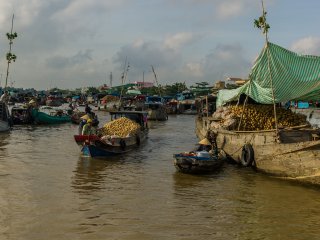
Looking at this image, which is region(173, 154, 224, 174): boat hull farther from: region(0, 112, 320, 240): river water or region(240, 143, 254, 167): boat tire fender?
region(240, 143, 254, 167): boat tire fender

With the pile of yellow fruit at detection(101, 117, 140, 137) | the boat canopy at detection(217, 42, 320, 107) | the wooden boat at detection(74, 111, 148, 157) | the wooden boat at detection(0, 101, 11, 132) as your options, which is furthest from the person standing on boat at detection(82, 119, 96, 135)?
the wooden boat at detection(0, 101, 11, 132)

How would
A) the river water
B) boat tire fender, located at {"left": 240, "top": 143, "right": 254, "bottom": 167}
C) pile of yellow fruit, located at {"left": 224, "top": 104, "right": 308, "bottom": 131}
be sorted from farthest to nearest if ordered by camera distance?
pile of yellow fruit, located at {"left": 224, "top": 104, "right": 308, "bottom": 131}, boat tire fender, located at {"left": 240, "top": 143, "right": 254, "bottom": 167}, the river water

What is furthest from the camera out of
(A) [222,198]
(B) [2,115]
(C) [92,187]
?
(B) [2,115]

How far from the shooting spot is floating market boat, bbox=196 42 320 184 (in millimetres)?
11242

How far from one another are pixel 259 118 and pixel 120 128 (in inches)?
248

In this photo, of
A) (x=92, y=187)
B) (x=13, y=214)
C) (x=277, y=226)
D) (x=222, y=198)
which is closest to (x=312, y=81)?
(x=222, y=198)

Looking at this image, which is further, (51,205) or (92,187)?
(92,187)

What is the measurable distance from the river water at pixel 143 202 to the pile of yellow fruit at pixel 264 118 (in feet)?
6.35

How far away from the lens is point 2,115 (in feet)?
84.0

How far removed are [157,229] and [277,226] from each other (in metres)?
2.44

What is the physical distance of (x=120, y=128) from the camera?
18312 millimetres

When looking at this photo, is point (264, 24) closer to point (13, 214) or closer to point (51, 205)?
point (51, 205)

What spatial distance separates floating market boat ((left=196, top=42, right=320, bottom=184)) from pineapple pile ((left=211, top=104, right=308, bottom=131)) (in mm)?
185

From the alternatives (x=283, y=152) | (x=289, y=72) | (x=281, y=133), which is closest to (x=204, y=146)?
(x=281, y=133)
